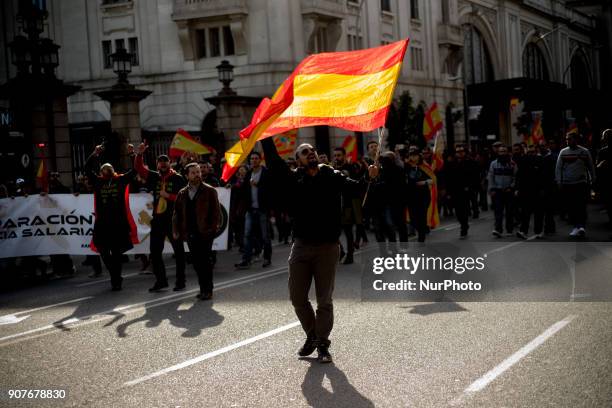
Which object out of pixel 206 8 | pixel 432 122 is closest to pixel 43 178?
pixel 432 122

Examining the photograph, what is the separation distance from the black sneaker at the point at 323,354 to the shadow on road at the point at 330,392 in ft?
0.20

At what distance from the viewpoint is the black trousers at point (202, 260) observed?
11586 millimetres

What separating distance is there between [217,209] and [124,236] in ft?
7.02

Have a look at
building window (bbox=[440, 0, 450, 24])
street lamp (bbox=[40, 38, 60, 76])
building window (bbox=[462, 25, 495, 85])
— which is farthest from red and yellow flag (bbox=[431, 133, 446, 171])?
building window (bbox=[462, 25, 495, 85])

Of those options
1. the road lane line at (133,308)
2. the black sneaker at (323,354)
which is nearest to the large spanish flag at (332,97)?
the black sneaker at (323,354)

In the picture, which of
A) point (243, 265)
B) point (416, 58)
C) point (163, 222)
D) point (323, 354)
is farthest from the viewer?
point (416, 58)

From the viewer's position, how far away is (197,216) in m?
11.8

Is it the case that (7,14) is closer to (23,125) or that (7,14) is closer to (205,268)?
(23,125)

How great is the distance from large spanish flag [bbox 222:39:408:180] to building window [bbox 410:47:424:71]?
36883 mm

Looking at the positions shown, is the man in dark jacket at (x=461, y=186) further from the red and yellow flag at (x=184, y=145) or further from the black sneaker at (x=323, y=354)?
the black sneaker at (x=323, y=354)

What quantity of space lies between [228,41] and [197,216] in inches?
1011

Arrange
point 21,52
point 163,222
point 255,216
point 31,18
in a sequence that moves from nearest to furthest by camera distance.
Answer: point 163,222, point 255,216, point 31,18, point 21,52

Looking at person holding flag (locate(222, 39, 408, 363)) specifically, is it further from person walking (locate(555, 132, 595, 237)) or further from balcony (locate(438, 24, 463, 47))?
balcony (locate(438, 24, 463, 47))

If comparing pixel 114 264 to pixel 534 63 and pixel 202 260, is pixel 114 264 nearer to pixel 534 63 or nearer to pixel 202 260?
pixel 202 260
